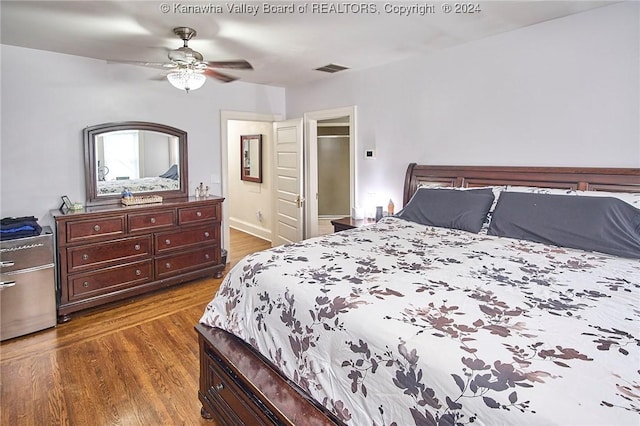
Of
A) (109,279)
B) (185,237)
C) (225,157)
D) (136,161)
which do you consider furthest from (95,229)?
(225,157)

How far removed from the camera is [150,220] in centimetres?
380

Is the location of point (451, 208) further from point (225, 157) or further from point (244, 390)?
point (225, 157)

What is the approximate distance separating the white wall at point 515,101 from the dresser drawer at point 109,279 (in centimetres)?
262

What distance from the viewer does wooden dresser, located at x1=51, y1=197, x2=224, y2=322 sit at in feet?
10.9

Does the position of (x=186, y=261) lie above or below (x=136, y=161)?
below

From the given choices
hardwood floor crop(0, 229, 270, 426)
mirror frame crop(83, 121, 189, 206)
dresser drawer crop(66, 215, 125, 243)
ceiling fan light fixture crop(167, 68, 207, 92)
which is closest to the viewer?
hardwood floor crop(0, 229, 270, 426)

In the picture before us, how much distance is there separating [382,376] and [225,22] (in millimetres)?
2697

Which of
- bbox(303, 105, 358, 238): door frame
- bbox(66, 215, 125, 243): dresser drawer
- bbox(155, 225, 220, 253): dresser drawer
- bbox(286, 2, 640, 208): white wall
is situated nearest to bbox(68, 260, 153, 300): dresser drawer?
bbox(155, 225, 220, 253): dresser drawer

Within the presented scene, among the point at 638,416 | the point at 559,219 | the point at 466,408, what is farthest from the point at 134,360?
the point at 559,219

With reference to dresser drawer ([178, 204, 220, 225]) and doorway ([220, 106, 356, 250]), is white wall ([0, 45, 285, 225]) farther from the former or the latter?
dresser drawer ([178, 204, 220, 225])

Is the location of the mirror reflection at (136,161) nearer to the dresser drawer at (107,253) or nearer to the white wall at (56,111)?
the white wall at (56,111)

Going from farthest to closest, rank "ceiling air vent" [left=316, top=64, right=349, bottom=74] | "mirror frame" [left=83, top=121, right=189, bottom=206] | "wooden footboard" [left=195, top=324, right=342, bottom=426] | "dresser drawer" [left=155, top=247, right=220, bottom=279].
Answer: "ceiling air vent" [left=316, top=64, right=349, bottom=74], "dresser drawer" [left=155, top=247, right=220, bottom=279], "mirror frame" [left=83, top=121, right=189, bottom=206], "wooden footboard" [left=195, top=324, right=342, bottom=426]

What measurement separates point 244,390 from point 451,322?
1.01 meters

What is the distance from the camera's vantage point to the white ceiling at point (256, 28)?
2559 mm
